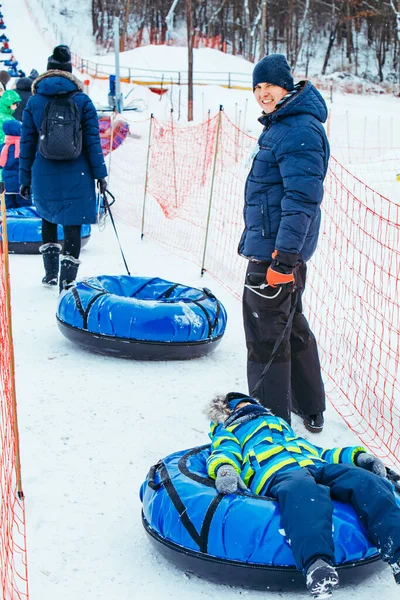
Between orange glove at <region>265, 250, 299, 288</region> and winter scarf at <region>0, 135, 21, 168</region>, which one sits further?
winter scarf at <region>0, 135, 21, 168</region>

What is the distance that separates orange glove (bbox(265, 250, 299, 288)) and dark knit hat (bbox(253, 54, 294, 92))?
0.75m

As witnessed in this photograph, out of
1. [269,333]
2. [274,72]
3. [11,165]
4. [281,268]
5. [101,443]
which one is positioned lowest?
[101,443]

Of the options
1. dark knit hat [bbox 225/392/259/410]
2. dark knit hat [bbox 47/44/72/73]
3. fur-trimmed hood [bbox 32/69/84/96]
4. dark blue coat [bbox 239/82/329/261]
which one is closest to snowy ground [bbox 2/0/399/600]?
dark knit hat [bbox 225/392/259/410]

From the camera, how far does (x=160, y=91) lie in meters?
28.8

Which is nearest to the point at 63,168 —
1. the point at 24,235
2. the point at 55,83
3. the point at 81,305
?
the point at 55,83

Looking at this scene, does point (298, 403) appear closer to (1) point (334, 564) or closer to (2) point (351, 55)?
(1) point (334, 564)

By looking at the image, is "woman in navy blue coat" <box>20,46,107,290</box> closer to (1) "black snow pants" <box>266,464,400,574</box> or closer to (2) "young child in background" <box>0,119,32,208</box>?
(2) "young child in background" <box>0,119,32,208</box>

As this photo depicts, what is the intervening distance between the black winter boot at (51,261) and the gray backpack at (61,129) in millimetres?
867

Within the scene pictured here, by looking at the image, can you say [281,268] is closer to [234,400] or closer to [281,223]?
[281,223]

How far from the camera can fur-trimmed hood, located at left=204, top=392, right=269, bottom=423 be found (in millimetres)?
2783

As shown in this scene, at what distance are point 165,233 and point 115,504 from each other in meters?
6.48

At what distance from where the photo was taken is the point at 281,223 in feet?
10.0

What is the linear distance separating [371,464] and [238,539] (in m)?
0.56

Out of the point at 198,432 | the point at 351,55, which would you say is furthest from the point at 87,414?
the point at 351,55
